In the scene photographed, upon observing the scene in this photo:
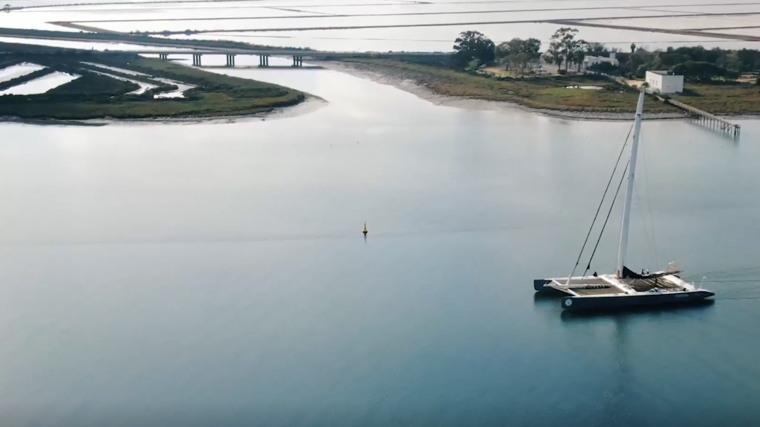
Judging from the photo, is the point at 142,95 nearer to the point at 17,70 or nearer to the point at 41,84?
the point at 41,84

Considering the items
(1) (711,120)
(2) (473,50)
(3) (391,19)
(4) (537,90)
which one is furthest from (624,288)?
(3) (391,19)

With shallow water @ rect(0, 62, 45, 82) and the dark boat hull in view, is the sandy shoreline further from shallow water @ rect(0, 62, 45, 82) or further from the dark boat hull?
the dark boat hull

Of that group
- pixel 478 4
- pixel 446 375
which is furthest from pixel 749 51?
pixel 478 4

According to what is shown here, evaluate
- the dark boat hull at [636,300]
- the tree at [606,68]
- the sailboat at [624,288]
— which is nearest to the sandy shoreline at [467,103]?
the tree at [606,68]


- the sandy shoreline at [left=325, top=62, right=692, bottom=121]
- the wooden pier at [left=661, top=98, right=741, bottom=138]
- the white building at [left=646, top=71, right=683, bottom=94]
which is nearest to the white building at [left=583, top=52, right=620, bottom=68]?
the white building at [left=646, top=71, right=683, bottom=94]

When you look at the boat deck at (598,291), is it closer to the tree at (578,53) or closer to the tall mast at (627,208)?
the tall mast at (627,208)

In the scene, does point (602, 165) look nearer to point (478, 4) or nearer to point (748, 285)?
point (748, 285)
